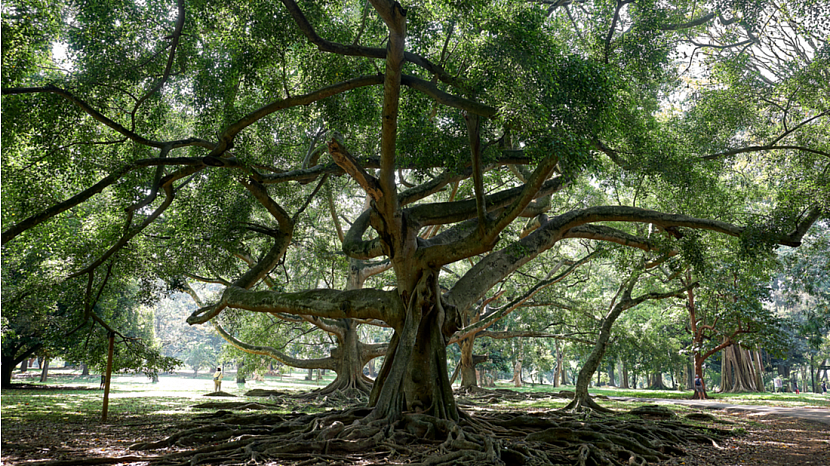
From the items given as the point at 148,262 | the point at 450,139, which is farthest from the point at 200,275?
the point at 450,139

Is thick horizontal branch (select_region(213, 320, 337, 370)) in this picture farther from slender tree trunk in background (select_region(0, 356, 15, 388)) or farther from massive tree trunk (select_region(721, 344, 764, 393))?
massive tree trunk (select_region(721, 344, 764, 393))

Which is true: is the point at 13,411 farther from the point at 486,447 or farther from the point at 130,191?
the point at 486,447

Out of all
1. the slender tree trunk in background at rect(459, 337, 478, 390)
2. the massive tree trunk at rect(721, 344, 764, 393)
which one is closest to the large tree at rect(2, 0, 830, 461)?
the slender tree trunk in background at rect(459, 337, 478, 390)

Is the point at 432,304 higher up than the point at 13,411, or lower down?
higher up

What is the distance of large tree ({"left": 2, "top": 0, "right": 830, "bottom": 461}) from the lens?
256 inches

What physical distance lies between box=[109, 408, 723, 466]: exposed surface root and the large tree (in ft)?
0.30

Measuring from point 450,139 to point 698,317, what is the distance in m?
16.1

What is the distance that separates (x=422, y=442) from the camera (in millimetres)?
6562

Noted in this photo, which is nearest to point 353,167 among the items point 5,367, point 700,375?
point 700,375

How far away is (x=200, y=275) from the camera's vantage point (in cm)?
1528

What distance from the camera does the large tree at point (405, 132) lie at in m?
6.51

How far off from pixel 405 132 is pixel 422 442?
193 inches

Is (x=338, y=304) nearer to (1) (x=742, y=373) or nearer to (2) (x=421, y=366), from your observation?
(2) (x=421, y=366)

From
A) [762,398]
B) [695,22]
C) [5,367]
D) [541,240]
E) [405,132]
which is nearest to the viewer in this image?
[405,132]
